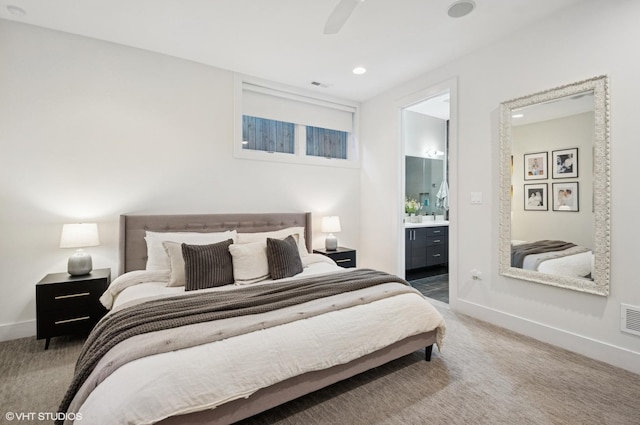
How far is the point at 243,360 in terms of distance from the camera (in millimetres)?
1520

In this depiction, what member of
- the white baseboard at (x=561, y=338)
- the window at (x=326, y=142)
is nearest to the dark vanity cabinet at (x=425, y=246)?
the white baseboard at (x=561, y=338)

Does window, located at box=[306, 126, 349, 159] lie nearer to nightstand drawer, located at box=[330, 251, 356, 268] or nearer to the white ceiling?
the white ceiling

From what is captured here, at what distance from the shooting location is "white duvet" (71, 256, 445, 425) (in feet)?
4.13

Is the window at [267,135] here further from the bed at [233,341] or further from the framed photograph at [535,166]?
the framed photograph at [535,166]

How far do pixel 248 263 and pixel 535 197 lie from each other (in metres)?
2.81

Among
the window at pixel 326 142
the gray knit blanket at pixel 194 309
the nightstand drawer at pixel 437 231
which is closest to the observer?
the gray knit blanket at pixel 194 309

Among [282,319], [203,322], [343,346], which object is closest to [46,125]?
[203,322]

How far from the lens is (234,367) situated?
149 cm

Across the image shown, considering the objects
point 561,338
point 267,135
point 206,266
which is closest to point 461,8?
point 267,135

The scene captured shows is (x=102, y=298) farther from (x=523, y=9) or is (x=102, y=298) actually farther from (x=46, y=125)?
(x=523, y=9)

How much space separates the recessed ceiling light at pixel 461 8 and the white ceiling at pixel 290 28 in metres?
0.05

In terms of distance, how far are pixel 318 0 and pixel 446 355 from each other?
3.16 meters

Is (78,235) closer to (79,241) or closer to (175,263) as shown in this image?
(79,241)

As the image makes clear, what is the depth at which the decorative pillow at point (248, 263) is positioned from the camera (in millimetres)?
2682
